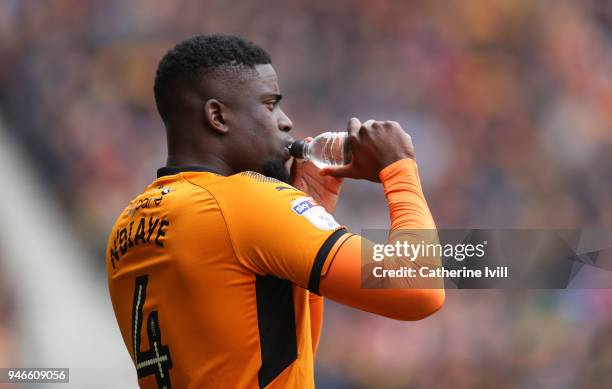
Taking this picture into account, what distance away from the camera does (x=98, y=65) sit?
4.59m

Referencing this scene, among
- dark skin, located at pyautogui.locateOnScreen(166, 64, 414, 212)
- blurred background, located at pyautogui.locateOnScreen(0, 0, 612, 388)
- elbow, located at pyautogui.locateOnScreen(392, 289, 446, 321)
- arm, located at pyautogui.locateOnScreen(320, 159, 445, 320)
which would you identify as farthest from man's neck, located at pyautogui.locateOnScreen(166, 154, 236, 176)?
blurred background, located at pyautogui.locateOnScreen(0, 0, 612, 388)

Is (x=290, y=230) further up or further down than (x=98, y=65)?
further down

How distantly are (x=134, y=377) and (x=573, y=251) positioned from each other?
103 inches

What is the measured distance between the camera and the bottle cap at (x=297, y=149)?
2.11 metres

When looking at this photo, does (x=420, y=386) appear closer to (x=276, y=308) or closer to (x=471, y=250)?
(x=471, y=250)

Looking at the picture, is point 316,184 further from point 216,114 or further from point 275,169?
point 216,114

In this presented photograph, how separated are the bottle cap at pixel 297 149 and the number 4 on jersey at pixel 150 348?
0.50 m

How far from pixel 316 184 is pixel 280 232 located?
64cm

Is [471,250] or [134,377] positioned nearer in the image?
[471,250]

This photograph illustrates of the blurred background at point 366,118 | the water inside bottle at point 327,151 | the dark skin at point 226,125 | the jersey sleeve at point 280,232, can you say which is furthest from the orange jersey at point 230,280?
the blurred background at point 366,118

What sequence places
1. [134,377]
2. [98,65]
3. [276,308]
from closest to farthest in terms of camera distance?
[276,308]
[134,377]
[98,65]

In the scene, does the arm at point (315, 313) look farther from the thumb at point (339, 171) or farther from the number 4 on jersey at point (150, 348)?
the number 4 on jersey at point (150, 348)

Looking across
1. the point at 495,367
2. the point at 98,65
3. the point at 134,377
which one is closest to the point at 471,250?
the point at 495,367

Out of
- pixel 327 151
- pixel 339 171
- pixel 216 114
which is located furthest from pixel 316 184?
pixel 216 114
